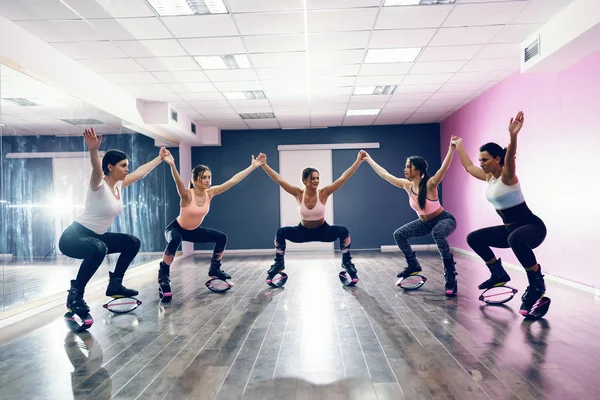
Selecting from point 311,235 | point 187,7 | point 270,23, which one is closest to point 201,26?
point 187,7

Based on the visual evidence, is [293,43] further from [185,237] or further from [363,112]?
[363,112]

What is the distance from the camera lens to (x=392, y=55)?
16.8ft

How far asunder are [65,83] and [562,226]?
602 cm

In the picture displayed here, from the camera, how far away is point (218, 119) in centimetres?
852

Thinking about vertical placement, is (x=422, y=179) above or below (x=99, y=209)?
above

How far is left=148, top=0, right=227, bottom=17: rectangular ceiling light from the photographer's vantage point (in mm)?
3674

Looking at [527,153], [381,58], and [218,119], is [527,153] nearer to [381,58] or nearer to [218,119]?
[381,58]

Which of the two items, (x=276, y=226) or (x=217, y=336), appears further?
(x=276, y=226)

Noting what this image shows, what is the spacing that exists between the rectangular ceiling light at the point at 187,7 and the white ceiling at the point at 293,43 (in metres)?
0.10

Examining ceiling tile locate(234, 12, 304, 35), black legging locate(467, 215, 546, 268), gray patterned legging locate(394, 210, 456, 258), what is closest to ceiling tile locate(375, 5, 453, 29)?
ceiling tile locate(234, 12, 304, 35)

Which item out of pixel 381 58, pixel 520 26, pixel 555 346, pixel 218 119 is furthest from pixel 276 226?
pixel 555 346

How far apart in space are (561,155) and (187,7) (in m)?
4.40

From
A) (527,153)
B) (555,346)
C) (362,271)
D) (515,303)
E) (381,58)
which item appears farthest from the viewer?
(362,271)

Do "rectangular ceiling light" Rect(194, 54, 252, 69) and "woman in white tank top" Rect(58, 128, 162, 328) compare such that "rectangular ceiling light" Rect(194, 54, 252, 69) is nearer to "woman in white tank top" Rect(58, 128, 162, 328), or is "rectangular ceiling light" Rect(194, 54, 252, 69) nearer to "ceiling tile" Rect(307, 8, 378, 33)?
"ceiling tile" Rect(307, 8, 378, 33)
